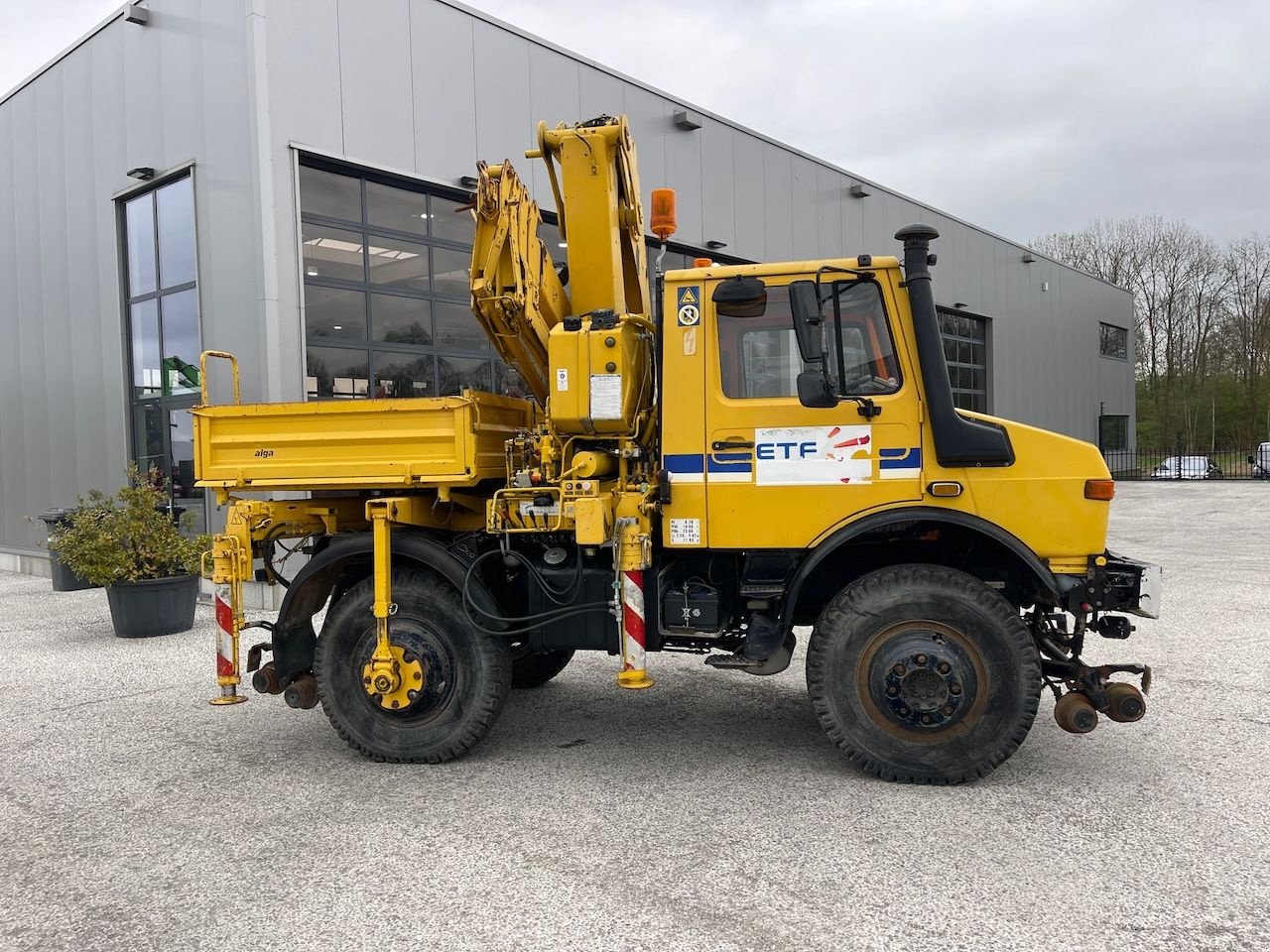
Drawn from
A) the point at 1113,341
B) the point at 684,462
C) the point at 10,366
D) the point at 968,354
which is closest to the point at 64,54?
the point at 10,366

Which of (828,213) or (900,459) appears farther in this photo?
(828,213)

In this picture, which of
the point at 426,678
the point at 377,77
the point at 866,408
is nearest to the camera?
the point at 866,408

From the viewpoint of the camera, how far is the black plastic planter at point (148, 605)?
25.4 ft

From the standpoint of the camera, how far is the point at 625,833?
3.61 meters

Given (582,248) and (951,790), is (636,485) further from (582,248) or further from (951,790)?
(951,790)

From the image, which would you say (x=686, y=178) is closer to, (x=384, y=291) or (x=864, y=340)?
(x=384, y=291)

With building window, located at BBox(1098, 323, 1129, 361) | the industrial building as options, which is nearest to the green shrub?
the industrial building

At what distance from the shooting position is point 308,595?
15.7 ft

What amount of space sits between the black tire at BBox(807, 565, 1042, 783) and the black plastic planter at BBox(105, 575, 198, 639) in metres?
6.32

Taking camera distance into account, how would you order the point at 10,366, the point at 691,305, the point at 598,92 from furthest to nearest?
the point at 10,366 < the point at 598,92 < the point at 691,305

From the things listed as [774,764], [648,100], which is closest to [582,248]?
[774,764]

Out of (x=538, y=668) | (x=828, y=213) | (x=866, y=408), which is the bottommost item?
(x=538, y=668)

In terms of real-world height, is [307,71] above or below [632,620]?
above

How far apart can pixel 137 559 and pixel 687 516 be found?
5.93 meters
